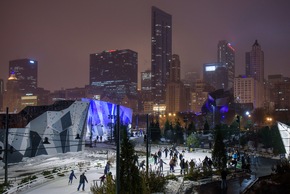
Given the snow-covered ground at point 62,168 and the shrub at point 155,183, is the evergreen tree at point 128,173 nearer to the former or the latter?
the shrub at point 155,183

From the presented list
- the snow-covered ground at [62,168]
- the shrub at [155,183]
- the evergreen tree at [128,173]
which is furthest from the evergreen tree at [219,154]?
the evergreen tree at [128,173]

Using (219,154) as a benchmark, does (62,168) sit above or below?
below

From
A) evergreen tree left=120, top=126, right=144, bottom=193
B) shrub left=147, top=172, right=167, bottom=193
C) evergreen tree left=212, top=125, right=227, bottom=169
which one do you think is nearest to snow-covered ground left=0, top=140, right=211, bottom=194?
shrub left=147, top=172, right=167, bottom=193

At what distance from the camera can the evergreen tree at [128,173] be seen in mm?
16203

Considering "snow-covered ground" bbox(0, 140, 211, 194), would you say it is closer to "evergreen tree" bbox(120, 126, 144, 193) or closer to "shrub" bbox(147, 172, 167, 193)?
"shrub" bbox(147, 172, 167, 193)

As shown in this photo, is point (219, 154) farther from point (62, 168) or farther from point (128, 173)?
point (62, 168)

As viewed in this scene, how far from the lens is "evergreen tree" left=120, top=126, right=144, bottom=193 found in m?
16.2

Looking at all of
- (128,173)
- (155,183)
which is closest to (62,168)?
(155,183)

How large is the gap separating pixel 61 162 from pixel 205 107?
83.0 meters

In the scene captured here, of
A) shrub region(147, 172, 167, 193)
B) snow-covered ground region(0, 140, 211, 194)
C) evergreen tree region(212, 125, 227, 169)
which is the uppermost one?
evergreen tree region(212, 125, 227, 169)

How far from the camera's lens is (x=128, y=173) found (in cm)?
1633

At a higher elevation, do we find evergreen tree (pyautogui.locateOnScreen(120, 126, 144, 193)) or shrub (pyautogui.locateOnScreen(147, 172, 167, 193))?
evergreen tree (pyautogui.locateOnScreen(120, 126, 144, 193))

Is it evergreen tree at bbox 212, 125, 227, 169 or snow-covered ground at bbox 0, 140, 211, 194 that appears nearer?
snow-covered ground at bbox 0, 140, 211, 194

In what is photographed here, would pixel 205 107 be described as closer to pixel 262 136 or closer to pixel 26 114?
pixel 262 136
